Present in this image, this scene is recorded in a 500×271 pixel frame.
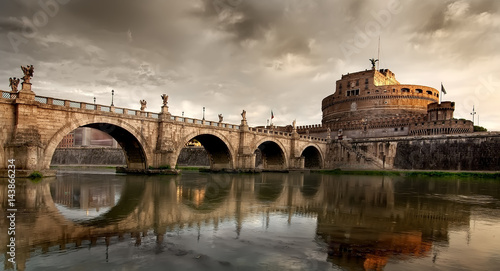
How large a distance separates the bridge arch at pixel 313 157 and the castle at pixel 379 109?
20.0ft

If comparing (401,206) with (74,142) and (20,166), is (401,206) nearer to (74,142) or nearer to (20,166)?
(20,166)

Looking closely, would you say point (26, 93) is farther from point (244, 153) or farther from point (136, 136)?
point (244, 153)

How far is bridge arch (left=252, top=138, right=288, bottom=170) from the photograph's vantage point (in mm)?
51581

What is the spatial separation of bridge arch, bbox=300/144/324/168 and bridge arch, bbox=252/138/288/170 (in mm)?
8558

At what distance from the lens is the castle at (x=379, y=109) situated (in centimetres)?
5803

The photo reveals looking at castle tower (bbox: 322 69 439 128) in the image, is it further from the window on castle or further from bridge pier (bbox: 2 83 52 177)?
bridge pier (bbox: 2 83 52 177)

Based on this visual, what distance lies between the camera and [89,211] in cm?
1130

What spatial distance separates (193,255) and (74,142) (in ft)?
352

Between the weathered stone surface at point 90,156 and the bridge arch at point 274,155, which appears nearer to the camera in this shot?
the bridge arch at point 274,155

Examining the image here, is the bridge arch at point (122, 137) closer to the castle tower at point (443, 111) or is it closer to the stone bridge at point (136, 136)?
the stone bridge at point (136, 136)

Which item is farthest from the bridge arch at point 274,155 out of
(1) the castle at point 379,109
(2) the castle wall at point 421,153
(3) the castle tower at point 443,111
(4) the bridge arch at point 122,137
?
(3) the castle tower at point 443,111

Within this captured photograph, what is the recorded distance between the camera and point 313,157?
205ft

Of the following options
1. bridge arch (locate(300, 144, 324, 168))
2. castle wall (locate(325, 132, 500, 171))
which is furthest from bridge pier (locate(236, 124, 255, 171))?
castle wall (locate(325, 132, 500, 171))

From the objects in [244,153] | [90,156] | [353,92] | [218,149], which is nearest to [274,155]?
[244,153]
